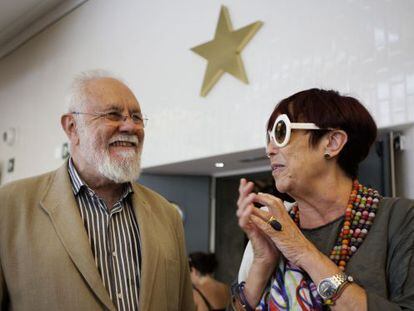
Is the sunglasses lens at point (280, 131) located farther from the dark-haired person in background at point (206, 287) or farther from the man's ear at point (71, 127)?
the dark-haired person in background at point (206, 287)

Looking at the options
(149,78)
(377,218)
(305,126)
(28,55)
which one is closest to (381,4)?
(305,126)

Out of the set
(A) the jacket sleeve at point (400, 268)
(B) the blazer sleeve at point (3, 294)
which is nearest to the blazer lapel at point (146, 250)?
(B) the blazer sleeve at point (3, 294)

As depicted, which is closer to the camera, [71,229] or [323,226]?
[323,226]

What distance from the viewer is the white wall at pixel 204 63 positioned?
256 cm

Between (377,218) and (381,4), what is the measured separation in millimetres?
1709

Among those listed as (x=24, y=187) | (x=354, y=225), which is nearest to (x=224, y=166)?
(x=24, y=187)

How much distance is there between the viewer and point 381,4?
2602 millimetres

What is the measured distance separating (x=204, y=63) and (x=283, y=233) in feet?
8.61

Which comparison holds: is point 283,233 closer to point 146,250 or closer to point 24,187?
point 146,250

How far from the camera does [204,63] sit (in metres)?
3.73

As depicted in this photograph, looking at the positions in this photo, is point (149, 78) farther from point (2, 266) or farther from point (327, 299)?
point (327, 299)

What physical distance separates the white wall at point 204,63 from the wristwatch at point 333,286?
4.85ft

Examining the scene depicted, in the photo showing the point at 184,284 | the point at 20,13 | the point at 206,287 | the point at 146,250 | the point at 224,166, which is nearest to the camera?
the point at 146,250

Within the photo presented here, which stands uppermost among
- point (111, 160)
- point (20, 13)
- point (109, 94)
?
point (20, 13)
